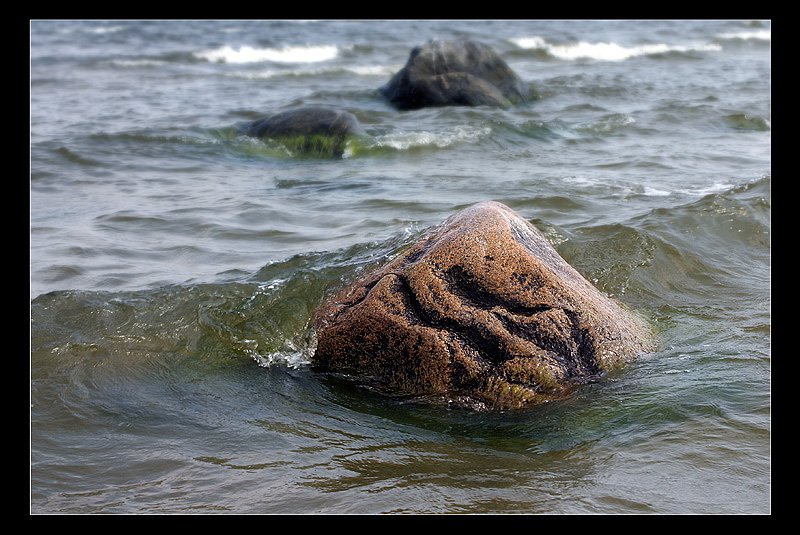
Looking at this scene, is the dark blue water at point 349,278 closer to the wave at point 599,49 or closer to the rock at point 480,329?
the rock at point 480,329

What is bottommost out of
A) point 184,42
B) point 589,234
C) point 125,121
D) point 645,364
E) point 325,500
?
point 325,500

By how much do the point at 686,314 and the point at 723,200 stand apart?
251 centimetres

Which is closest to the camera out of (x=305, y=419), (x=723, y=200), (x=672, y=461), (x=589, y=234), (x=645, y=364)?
(x=672, y=461)

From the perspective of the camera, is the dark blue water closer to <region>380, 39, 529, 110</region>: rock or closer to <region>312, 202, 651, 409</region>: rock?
<region>312, 202, 651, 409</region>: rock

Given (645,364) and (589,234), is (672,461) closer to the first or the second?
(645,364)

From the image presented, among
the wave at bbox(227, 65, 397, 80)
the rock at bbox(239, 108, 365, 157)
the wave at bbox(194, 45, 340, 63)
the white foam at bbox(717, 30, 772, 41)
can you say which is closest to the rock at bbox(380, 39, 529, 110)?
the rock at bbox(239, 108, 365, 157)

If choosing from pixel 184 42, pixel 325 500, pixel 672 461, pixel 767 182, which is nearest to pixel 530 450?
pixel 672 461

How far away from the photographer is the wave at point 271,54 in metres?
18.7

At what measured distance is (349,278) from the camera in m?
5.29

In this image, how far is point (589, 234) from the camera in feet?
21.5

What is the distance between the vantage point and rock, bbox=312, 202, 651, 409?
414cm

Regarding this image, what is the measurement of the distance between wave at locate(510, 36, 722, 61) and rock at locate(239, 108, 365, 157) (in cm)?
1027

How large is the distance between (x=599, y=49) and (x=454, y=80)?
29.4 feet

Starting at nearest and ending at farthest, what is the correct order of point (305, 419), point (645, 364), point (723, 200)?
point (305, 419) → point (645, 364) → point (723, 200)
